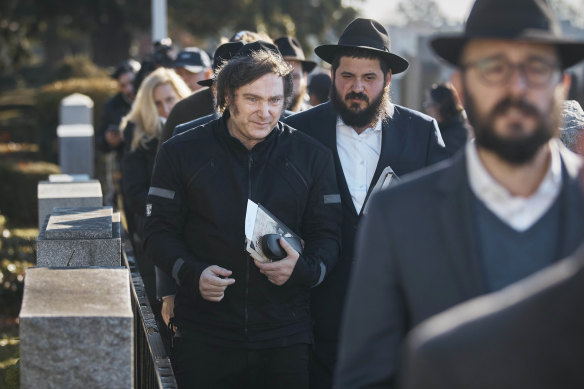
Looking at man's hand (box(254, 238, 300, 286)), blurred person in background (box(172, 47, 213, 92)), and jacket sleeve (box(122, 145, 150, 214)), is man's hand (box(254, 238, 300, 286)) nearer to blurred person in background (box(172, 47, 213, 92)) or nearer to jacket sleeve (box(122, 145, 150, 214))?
jacket sleeve (box(122, 145, 150, 214))

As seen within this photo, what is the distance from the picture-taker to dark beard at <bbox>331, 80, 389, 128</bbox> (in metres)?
4.91

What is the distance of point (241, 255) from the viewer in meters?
4.39

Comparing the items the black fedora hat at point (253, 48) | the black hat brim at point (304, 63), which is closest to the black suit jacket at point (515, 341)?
the black fedora hat at point (253, 48)

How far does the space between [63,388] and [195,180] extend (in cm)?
140

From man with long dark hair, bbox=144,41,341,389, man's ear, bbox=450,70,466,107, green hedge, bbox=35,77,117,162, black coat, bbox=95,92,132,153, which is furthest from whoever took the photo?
green hedge, bbox=35,77,117,162

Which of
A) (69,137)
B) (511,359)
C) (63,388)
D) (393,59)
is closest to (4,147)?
(69,137)

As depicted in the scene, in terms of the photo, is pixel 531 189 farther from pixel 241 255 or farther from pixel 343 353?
pixel 241 255

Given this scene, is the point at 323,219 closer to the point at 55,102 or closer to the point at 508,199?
the point at 508,199

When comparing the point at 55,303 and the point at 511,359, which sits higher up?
the point at 511,359

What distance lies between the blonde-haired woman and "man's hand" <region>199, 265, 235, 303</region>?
310 centimetres

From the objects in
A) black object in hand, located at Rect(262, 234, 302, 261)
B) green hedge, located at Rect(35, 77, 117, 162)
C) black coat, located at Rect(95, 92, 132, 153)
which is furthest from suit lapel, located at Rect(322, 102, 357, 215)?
green hedge, located at Rect(35, 77, 117, 162)

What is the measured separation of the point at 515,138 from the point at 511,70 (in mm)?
162

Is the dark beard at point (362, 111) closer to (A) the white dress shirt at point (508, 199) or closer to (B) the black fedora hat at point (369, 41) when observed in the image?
(B) the black fedora hat at point (369, 41)

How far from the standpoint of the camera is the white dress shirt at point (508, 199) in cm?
245
